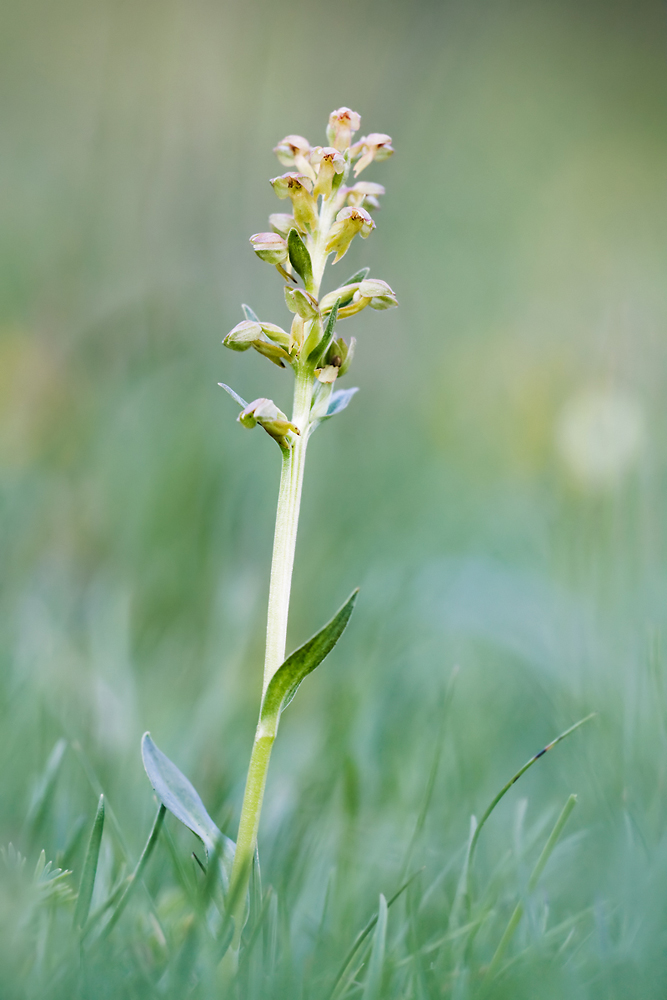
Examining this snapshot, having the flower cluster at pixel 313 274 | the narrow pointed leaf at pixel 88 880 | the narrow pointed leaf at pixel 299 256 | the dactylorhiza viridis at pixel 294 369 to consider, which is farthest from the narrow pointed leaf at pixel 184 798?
the narrow pointed leaf at pixel 299 256

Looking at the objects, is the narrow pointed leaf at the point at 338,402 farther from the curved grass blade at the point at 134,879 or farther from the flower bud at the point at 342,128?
the curved grass blade at the point at 134,879

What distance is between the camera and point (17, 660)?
2018 mm

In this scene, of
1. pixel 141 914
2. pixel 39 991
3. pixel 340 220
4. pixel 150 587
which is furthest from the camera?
pixel 150 587

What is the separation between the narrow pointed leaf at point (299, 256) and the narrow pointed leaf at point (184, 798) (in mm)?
731

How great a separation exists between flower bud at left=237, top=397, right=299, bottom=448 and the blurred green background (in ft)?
2.18

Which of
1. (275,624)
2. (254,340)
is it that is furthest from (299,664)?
(254,340)

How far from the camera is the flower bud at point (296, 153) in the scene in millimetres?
1273

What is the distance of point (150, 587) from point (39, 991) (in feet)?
6.03

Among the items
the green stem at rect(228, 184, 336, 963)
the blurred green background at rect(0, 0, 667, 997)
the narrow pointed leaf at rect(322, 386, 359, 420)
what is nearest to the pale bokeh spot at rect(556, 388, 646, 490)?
the blurred green background at rect(0, 0, 667, 997)

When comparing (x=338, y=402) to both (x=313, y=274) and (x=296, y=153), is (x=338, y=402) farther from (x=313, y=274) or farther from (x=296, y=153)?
(x=296, y=153)

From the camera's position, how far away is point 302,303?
3.71 ft

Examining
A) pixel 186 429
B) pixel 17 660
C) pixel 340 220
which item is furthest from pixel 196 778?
pixel 186 429

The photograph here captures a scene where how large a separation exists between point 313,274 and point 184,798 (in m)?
0.82

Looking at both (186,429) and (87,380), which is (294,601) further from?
(87,380)
